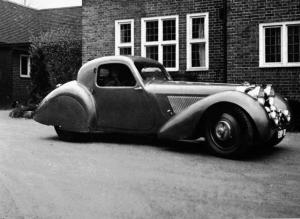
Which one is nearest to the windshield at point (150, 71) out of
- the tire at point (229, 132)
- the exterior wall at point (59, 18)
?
the tire at point (229, 132)

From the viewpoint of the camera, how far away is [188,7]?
1295 centimetres

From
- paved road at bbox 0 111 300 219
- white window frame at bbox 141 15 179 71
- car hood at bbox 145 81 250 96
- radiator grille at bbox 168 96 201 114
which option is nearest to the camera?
paved road at bbox 0 111 300 219

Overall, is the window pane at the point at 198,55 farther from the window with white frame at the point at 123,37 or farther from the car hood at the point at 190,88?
the car hood at the point at 190,88

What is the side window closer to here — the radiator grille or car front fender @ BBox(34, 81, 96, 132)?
car front fender @ BBox(34, 81, 96, 132)

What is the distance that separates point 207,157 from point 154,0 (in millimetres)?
8448

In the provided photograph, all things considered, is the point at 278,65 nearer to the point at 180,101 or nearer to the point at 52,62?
the point at 180,101

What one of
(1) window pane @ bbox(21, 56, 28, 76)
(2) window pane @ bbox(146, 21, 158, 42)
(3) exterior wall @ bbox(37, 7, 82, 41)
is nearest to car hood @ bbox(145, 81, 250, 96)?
(2) window pane @ bbox(146, 21, 158, 42)

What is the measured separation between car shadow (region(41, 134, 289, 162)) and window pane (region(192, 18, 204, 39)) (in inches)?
212

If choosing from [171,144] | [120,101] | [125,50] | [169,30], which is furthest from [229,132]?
[125,50]

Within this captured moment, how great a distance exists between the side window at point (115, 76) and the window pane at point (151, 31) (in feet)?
19.7

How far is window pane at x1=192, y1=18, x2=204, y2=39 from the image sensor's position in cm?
1287

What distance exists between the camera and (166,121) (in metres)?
6.80

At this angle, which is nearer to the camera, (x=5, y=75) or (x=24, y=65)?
(x=5, y=75)

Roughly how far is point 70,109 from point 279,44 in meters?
6.70
